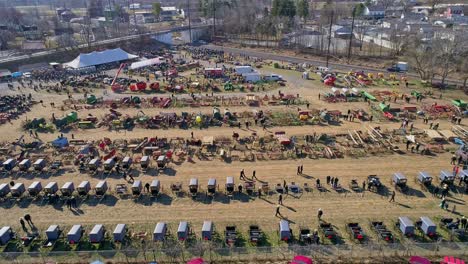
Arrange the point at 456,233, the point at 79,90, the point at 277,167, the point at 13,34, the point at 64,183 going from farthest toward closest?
the point at 13,34, the point at 79,90, the point at 277,167, the point at 64,183, the point at 456,233

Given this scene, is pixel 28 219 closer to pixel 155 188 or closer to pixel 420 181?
pixel 155 188

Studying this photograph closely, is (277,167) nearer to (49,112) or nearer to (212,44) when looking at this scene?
(49,112)

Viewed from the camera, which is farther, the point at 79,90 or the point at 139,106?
the point at 79,90

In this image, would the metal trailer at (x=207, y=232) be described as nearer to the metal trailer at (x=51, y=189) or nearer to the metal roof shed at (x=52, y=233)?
the metal roof shed at (x=52, y=233)

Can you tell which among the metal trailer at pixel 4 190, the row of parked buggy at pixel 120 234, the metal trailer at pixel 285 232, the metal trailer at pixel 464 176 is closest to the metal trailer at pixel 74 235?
the row of parked buggy at pixel 120 234

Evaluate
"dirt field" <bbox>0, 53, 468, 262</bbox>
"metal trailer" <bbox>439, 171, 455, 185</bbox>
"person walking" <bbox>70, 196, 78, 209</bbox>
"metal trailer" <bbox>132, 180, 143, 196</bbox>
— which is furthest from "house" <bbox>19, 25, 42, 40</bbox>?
"metal trailer" <bbox>439, 171, 455, 185</bbox>

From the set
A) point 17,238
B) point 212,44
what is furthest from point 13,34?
point 17,238

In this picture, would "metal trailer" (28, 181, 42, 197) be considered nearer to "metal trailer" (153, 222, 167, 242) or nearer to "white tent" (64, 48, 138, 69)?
"metal trailer" (153, 222, 167, 242)
